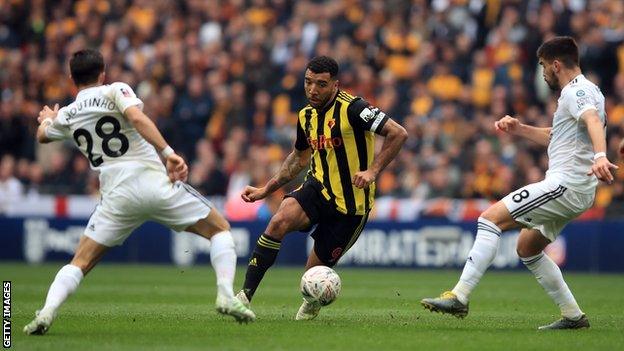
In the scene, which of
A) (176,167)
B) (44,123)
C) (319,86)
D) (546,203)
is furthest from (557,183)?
(44,123)

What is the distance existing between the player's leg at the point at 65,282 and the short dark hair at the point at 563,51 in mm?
4055

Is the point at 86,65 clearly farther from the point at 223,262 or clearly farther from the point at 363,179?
the point at 363,179

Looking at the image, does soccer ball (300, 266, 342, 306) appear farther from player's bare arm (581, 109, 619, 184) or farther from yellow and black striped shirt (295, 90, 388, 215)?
player's bare arm (581, 109, 619, 184)

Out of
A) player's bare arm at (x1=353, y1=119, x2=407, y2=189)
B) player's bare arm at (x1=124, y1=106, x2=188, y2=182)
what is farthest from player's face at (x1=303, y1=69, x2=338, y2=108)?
player's bare arm at (x1=124, y1=106, x2=188, y2=182)

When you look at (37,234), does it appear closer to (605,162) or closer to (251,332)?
(251,332)

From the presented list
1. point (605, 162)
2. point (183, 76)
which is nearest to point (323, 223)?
point (605, 162)

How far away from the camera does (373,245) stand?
72.9 ft

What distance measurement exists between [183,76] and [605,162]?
17.7 m

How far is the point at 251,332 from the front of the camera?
10094mm

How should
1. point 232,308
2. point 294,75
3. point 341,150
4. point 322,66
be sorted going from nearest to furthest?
point 232,308
point 322,66
point 341,150
point 294,75

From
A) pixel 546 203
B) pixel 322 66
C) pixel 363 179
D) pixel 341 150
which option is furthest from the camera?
pixel 341 150

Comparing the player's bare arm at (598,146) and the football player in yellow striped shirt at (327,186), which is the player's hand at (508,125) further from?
the football player in yellow striped shirt at (327,186)

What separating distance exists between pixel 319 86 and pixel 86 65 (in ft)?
7.82

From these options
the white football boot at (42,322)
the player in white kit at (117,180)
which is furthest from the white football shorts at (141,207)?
the white football boot at (42,322)
